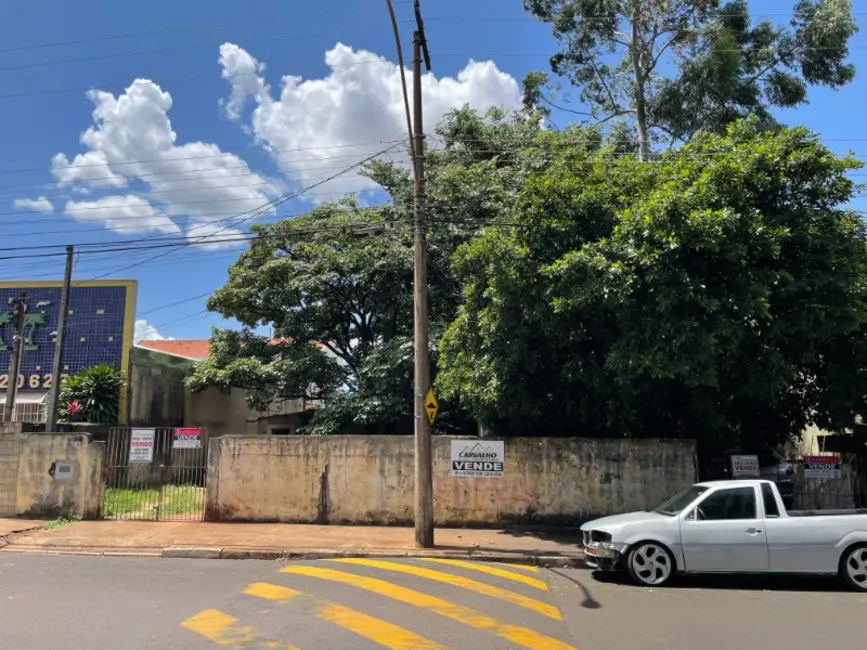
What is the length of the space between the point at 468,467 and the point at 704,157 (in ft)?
24.0

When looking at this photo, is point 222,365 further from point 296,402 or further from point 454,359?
point 454,359

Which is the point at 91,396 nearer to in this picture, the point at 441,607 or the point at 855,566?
the point at 441,607

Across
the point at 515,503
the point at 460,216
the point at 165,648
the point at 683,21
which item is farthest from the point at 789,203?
the point at 683,21

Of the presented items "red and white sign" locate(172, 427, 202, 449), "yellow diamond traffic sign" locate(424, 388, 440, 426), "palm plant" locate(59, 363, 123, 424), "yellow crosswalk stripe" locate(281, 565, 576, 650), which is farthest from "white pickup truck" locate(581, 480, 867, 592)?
"palm plant" locate(59, 363, 123, 424)

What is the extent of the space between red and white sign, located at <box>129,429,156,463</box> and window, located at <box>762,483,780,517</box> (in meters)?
12.0

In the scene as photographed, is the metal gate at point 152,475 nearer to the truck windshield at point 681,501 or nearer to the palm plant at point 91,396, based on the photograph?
the palm plant at point 91,396

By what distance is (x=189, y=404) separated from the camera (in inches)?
1056

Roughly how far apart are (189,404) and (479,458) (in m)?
17.1

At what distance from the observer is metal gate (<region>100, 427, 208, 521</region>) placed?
1463cm

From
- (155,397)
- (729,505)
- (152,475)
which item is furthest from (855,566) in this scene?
(155,397)

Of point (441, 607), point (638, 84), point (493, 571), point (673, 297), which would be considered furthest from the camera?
point (638, 84)

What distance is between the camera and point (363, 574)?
9.06 m

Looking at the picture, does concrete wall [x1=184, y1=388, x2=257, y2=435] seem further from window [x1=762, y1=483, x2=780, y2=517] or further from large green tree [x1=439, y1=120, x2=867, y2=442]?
window [x1=762, y1=483, x2=780, y2=517]

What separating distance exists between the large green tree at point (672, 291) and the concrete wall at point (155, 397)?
14305 mm
